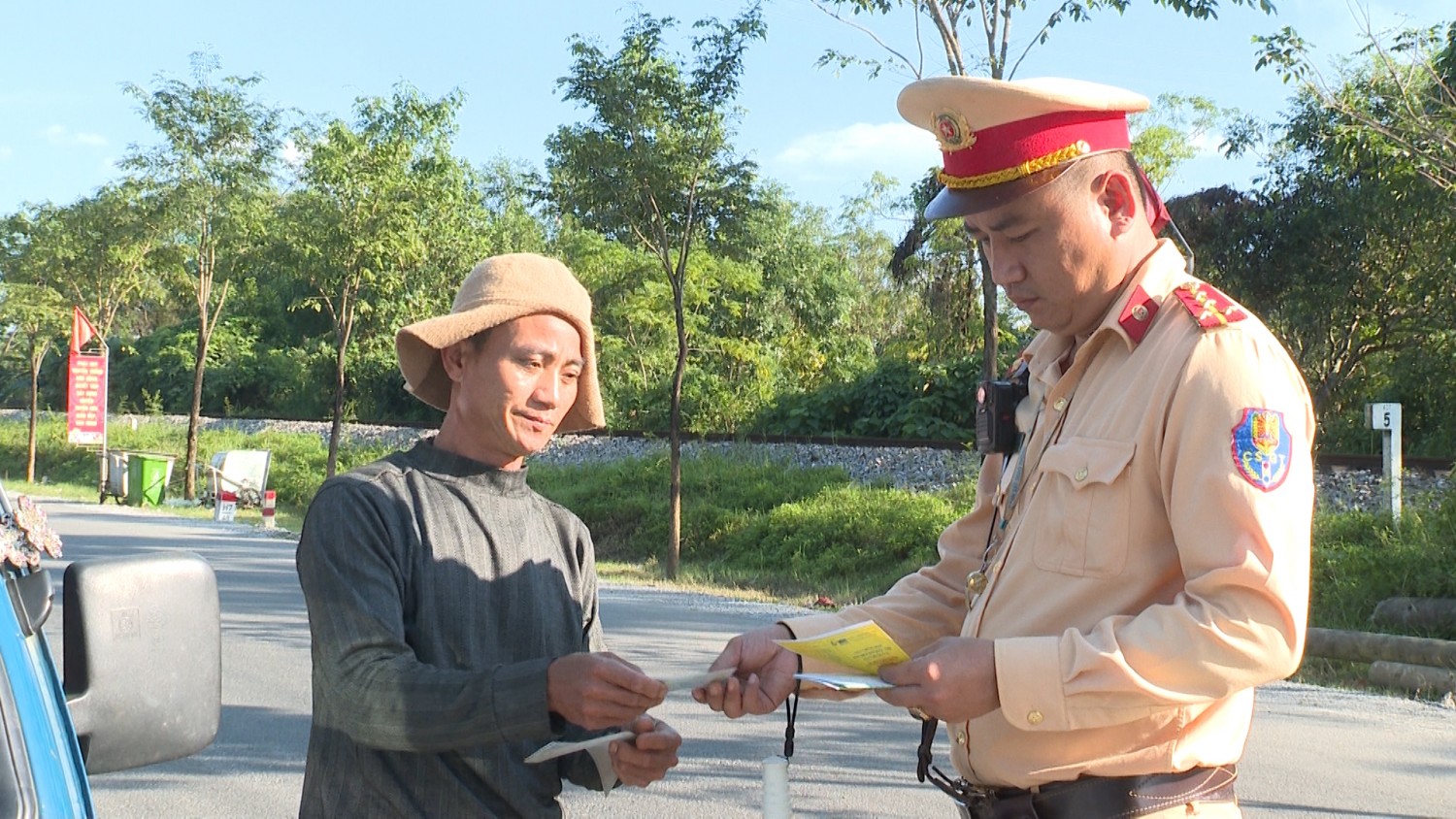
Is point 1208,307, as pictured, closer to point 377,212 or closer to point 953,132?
point 953,132

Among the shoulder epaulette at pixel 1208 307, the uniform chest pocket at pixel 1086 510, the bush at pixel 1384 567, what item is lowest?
the bush at pixel 1384 567

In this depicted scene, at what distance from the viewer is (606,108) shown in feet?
54.2

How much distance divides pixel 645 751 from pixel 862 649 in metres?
0.46

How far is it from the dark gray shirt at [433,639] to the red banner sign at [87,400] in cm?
2778

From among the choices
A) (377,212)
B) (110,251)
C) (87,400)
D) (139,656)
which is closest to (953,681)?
(139,656)

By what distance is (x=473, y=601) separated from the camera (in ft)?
7.89

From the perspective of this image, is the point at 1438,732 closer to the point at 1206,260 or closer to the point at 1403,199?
the point at 1403,199

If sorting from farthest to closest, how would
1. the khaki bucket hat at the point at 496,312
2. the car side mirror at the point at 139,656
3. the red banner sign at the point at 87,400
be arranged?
the red banner sign at the point at 87,400 → the khaki bucket hat at the point at 496,312 → the car side mirror at the point at 139,656

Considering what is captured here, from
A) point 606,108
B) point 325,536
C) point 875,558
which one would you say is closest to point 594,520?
point 875,558

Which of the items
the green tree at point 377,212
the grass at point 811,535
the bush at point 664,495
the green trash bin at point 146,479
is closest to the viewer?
the grass at point 811,535

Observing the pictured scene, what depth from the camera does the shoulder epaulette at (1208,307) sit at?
2094 millimetres

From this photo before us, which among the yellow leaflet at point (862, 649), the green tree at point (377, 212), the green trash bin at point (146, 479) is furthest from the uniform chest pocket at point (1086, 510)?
the green trash bin at point (146, 479)

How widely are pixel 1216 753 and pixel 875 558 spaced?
15.5 metres

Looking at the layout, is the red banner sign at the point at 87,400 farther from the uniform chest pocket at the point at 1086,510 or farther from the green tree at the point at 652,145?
the uniform chest pocket at the point at 1086,510
